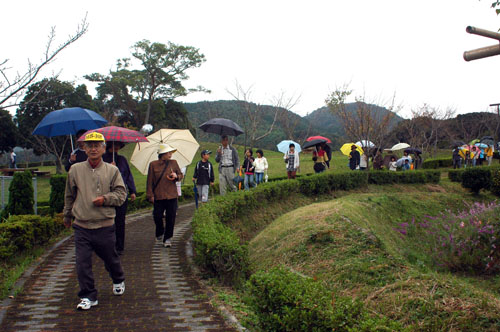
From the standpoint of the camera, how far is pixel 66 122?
27.4 ft

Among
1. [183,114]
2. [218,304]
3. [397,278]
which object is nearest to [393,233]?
[397,278]

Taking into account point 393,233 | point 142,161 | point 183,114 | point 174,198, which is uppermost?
point 183,114

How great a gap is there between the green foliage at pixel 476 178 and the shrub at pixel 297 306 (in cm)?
1592

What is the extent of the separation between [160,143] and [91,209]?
5.15 m

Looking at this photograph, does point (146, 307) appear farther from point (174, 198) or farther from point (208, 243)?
point (174, 198)

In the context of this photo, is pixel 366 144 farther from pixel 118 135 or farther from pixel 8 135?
pixel 8 135

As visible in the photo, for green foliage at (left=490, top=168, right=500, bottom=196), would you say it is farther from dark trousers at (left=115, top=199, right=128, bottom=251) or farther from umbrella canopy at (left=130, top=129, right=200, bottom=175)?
dark trousers at (left=115, top=199, right=128, bottom=251)

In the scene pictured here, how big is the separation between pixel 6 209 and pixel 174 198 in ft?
13.1

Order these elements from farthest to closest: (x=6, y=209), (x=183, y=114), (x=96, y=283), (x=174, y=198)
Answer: (x=183, y=114) → (x=6, y=209) → (x=174, y=198) → (x=96, y=283)

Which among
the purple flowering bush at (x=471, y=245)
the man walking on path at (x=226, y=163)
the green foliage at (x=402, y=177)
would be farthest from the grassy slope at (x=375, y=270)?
the green foliage at (x=402, y=177)

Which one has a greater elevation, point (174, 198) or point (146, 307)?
point (174, 198)

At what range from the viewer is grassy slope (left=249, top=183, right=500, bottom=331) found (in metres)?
4.40

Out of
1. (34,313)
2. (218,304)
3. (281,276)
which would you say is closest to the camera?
(281,276)

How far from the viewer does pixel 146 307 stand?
457 cm
